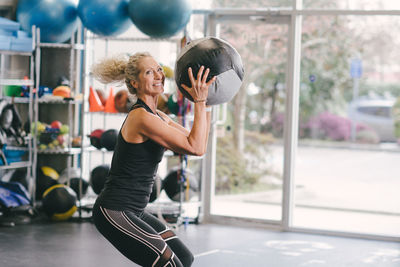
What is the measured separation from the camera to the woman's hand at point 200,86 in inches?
102

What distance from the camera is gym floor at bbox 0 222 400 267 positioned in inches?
183

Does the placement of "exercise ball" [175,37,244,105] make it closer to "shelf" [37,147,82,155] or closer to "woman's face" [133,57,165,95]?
"woman's face" [133,57,165,95]

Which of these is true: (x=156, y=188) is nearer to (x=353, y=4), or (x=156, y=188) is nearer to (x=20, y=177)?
(x=20, y=177)

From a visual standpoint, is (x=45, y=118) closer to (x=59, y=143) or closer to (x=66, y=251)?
(x=59, y=143)

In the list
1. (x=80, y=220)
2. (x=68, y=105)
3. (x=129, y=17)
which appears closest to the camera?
(x=129, y=17)

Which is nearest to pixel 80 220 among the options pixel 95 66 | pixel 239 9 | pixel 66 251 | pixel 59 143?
pixel 59 143

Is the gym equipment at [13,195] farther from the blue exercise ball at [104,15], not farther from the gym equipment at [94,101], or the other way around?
the blue exercise ball at [104,15]

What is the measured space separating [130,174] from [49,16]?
3.53 metres

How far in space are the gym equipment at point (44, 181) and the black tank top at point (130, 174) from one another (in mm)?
3775

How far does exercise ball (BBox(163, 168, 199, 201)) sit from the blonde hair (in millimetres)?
3191

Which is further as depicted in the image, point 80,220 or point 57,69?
point 57,69

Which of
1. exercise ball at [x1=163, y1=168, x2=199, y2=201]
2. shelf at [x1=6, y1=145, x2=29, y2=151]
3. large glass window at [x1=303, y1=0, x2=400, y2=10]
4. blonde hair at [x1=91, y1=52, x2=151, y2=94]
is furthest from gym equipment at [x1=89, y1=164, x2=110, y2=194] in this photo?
blonde hair at [x1=91, y1=52, x2=151, y2=94]

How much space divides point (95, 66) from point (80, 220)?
3.59 m

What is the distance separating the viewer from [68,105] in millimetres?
6586
